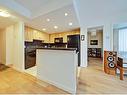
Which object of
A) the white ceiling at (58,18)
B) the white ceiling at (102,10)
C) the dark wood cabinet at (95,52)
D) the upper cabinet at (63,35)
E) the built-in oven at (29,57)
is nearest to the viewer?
the white ceiling at (58,18)

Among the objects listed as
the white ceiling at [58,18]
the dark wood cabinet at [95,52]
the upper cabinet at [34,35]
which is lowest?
the dark wood cabinet at [95,52]

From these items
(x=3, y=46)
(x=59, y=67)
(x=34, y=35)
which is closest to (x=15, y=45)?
(x=34, y=35)

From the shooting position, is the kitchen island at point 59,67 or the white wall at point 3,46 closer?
the kitchen island at point 59,67

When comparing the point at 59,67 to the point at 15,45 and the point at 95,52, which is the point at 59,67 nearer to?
the point at 15,45

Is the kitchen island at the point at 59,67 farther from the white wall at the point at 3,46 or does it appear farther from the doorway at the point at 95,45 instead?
the doorway at the point at 95,45

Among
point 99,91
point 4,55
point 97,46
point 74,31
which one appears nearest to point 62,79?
point 99,91

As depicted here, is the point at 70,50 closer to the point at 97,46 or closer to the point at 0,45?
the point at 0,45

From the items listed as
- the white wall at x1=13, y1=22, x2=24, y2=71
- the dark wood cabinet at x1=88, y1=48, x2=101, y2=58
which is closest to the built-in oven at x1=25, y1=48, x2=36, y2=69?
the white wall at x1=13, y1=22, x2=24, y2=71

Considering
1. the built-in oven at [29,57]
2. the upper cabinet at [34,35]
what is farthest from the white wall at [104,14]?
the upper cabinet at [34,35]

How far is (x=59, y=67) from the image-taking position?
8.62 ft

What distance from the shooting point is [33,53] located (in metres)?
5.10

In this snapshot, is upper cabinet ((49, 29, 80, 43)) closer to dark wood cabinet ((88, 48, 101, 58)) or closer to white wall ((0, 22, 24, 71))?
white wall ((0, 22, 24, 71))

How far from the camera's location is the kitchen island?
2.35 meters

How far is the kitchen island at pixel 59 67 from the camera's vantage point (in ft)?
7.71
